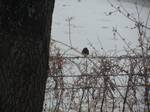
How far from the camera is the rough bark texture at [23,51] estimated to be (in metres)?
2.24

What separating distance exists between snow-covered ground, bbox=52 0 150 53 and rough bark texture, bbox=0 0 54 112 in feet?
21.0

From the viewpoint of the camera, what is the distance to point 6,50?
2301 millimetres

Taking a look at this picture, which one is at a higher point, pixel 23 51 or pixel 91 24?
pixel 91 24

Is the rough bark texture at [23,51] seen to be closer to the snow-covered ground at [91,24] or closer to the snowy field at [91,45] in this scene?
the snowy field at [91,45]

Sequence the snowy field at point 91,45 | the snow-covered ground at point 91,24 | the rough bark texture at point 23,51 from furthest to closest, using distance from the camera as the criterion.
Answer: the snow-covered ground at point 91,24 → the snowy field at point 91,45 → the rough bark texture at point 23,51

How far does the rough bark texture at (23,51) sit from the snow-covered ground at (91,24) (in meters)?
6.39

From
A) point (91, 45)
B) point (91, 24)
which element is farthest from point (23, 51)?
point (91, 24)

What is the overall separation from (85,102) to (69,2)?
1067cm

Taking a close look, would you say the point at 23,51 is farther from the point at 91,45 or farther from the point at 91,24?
the point at 91,24

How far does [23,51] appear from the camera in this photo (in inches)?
91.5

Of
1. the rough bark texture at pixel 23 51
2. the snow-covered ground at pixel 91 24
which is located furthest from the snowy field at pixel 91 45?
the rough bark texture at pixel 23 51

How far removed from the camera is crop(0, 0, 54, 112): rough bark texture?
2.24m

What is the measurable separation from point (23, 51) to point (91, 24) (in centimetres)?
1007

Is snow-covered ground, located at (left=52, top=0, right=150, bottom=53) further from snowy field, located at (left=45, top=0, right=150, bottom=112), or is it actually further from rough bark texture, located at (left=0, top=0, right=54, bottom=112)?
rough bark texture, located at (left=0, top=0, right=54, bottom=112)
